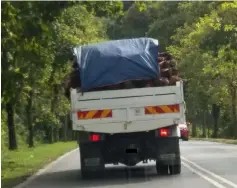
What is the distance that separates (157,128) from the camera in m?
16.9

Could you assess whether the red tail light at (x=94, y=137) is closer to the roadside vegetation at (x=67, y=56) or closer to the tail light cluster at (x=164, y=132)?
the tail light cluster at (x=164, y=132)

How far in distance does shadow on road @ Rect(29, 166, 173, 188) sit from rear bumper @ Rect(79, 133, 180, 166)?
1.97ft

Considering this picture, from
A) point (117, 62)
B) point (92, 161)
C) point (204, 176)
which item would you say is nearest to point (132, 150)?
point (92, 161)

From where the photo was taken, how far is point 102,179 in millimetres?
17969

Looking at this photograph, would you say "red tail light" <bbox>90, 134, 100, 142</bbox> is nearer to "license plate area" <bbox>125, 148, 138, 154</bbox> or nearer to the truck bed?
the truck bed

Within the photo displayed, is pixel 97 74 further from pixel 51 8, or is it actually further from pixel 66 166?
pixel 66 166

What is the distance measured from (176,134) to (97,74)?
100 inches

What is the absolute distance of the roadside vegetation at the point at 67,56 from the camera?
48.6 ft

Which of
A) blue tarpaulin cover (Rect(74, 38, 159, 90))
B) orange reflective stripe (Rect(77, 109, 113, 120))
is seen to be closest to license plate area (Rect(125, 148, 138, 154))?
orange reflective stripe (Rect(77, 109, 113, 120))

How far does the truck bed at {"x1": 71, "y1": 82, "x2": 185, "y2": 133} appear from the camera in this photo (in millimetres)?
16688

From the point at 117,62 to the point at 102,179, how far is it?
313 centimetres

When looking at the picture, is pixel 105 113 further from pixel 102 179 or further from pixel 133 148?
pixel 102 179

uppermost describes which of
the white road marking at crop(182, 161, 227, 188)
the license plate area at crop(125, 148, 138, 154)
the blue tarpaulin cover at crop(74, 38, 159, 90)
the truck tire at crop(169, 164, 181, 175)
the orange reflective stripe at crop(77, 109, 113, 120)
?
the blue tarpaulin cover at crop(74, 38, 159, 90)

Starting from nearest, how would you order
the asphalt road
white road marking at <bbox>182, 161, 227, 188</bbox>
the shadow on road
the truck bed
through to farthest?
white road marking at <bbox>182, 161, 227, 188</bbox>, the asphalt road, the truck bed, the shadow on road
